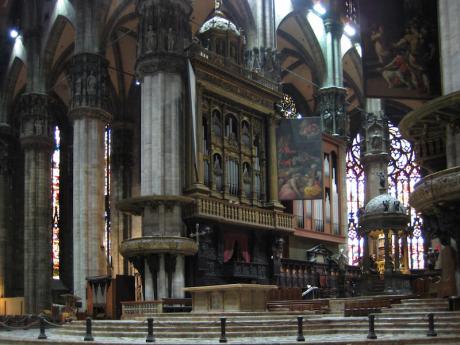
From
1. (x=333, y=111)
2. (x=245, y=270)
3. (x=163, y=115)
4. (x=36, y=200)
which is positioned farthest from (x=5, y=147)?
(x=245, y=270)

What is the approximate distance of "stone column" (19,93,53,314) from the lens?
40031mm

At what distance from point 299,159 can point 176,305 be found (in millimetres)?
11861

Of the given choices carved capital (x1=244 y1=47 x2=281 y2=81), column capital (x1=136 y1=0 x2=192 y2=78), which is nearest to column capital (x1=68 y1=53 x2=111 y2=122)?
column capital (x1=136 y1=0 x2=192 y2=78)

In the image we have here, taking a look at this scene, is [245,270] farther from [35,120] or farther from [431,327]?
[431,327]

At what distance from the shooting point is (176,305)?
26203 millimetres

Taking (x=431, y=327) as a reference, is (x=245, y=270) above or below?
above

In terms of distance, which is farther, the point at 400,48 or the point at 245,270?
the point at 245,270

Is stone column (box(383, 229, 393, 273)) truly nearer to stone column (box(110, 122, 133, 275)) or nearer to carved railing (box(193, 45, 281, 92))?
carved railing (box(193, 45, 281, 92))

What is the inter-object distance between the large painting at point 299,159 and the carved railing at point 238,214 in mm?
1361

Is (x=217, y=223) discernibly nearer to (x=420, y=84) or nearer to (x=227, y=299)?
(x=227, y=299)

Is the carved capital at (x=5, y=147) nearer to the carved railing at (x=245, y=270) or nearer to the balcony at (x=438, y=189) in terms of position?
the carved railing at (x=245, y=270)

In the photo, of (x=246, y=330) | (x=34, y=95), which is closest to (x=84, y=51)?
(x=34, y=95)

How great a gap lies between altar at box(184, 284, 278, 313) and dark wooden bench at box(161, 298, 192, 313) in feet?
9.99

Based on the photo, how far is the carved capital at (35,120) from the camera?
41406 millimetres
